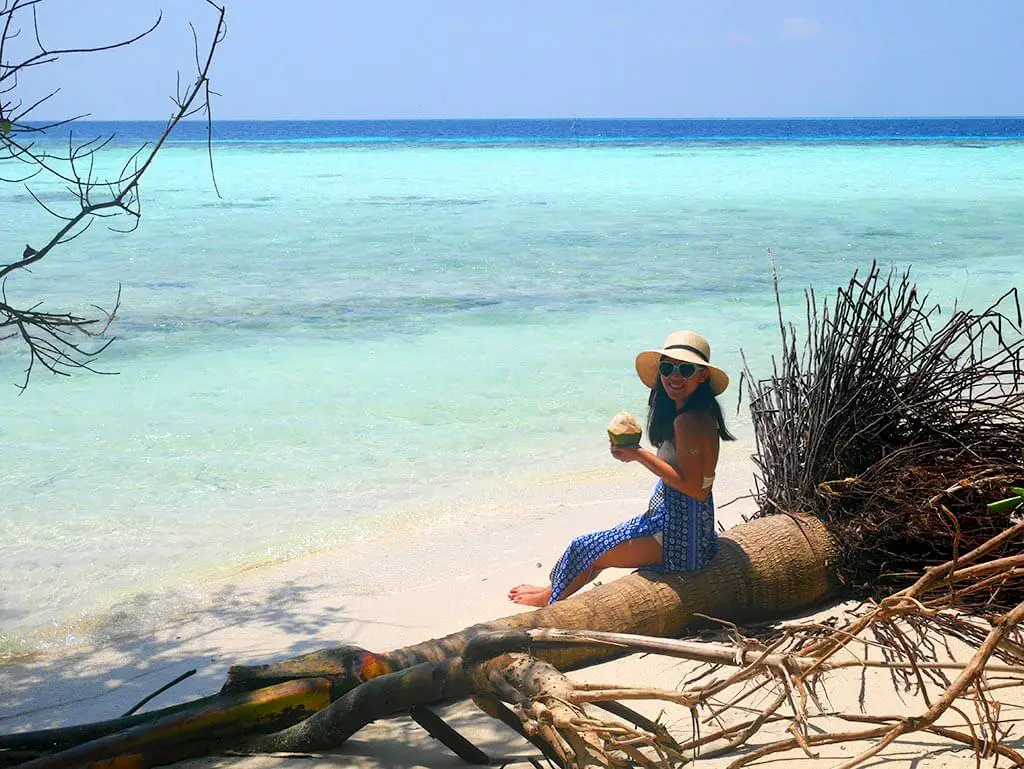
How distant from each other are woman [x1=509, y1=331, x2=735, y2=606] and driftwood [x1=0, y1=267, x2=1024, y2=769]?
147 mm

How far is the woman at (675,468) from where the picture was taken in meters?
4.02

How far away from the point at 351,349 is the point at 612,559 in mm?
7007

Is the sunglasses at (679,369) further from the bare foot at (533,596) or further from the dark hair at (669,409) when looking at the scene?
the bare foot at (533,596)

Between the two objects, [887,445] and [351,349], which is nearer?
[887,445]

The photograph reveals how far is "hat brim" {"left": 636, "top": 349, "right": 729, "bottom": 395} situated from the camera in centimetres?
403

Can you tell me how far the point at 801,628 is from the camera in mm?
2668

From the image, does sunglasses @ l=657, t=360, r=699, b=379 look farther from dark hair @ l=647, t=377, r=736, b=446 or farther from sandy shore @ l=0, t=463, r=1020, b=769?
sandy shore @ l=0, t=463, r=1020, b=769

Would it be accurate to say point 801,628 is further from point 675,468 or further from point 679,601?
point 675,468

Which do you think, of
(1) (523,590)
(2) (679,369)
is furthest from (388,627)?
(2) (679,369)

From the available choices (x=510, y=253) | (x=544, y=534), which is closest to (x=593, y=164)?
(x=510, y=253)

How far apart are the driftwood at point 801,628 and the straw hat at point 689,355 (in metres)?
0.56

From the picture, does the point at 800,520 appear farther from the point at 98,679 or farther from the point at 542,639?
the point at 98,679

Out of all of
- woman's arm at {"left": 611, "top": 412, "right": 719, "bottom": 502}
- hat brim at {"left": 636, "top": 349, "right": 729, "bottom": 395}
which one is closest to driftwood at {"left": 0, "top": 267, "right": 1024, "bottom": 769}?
woman's arm at {"left": 611, "top": 412, "right": 719, "bottom": 502}

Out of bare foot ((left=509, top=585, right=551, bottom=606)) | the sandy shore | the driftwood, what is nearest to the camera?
the driftwood
